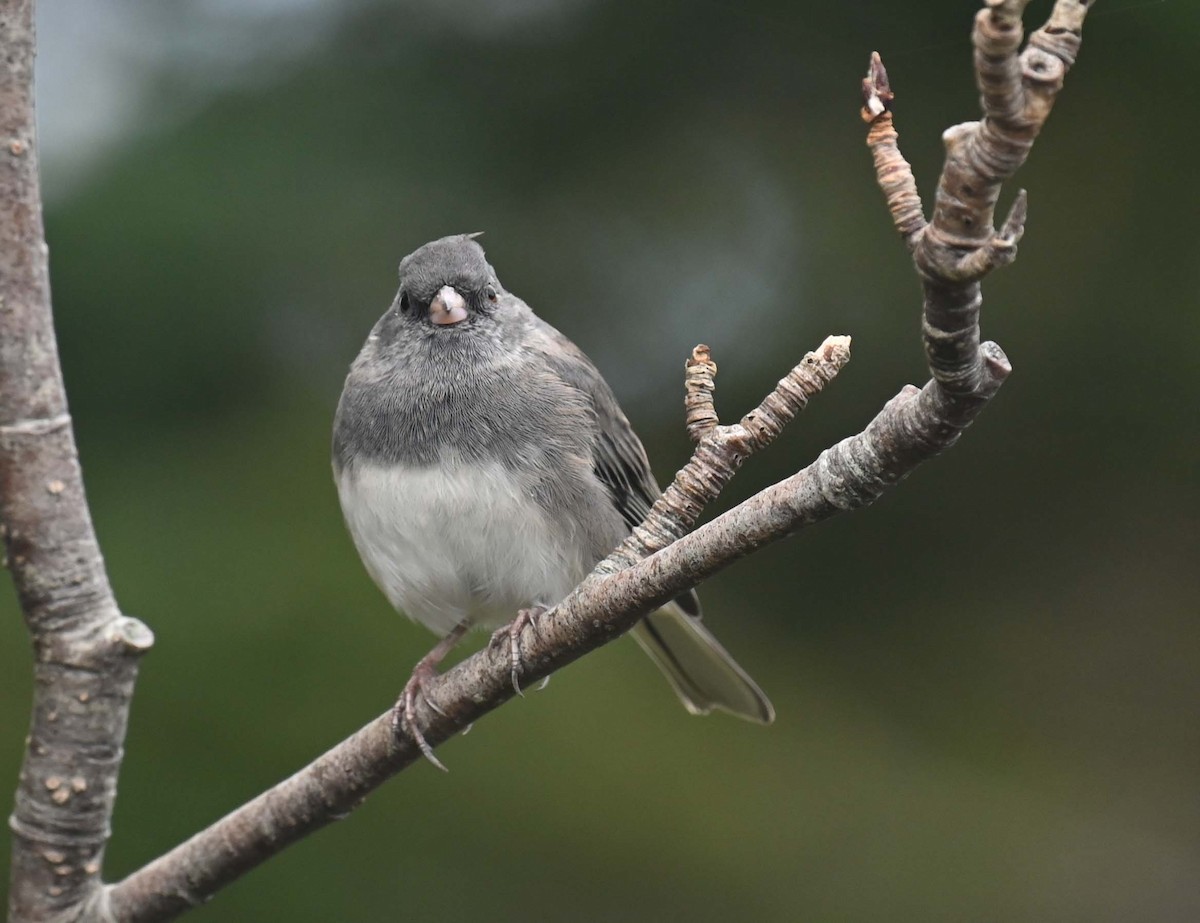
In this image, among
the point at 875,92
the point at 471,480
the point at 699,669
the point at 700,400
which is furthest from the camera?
the point at 699,669

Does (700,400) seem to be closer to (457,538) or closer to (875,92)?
(875,92)

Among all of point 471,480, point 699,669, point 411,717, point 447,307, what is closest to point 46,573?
point 411,717

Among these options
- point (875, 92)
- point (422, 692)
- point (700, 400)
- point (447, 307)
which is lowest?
point (422, 692)

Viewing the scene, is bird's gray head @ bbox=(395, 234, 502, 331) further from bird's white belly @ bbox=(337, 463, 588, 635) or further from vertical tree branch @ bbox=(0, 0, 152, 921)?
vertical tree branch @ bbox=(0, 0, 152, 921)

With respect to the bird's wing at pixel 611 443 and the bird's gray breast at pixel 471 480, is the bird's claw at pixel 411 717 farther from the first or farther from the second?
the bird's wing at pixel 611 443

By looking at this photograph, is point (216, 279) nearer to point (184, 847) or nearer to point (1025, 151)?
point (184, 847)

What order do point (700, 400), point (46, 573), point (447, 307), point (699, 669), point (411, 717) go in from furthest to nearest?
point (699, 669), point (447, 307), point (411, 717), point (46, 573), point (700, 400)

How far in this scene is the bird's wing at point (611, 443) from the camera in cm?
266

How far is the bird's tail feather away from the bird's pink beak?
0.69 m

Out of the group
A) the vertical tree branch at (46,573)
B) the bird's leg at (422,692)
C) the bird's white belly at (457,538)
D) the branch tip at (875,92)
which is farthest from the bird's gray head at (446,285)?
the branch tip at (875,92)

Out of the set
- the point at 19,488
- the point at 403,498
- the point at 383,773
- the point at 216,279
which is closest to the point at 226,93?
the point at 216,279

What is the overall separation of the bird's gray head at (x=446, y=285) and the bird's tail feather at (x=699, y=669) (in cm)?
70

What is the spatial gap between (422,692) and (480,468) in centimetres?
55

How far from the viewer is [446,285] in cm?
260
